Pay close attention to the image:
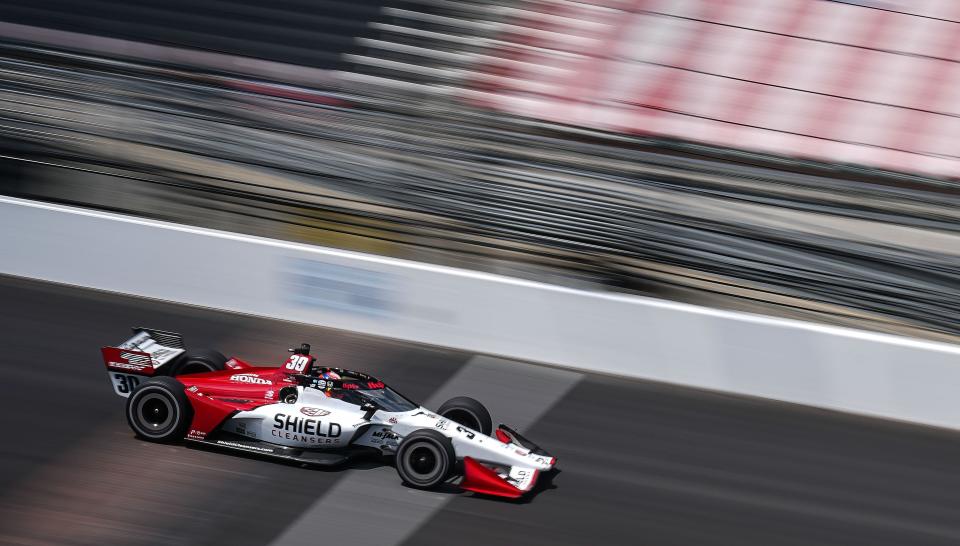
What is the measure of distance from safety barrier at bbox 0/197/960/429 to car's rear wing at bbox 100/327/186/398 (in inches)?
92.0

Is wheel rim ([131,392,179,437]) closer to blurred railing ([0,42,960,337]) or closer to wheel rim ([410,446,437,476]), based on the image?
Result: wheel rim ([410,446,437,476])

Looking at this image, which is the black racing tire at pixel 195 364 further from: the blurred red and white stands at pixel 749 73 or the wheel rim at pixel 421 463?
the blurred red and white stands at pixel 749 73

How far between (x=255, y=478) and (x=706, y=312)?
3713 mm

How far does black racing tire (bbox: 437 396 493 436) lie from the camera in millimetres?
6848

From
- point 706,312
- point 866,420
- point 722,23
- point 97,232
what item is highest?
point 722,23

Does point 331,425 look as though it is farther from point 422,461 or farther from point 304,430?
point 422,461

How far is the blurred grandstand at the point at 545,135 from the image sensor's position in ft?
29.8

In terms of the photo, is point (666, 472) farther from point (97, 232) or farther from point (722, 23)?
point (722, 23)

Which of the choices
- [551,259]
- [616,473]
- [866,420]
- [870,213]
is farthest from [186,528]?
[870,213]

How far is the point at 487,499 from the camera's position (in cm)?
647

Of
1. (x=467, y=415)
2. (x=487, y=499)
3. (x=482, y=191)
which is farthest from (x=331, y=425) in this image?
(x=482, y=191)

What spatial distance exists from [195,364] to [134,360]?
369 millimetres

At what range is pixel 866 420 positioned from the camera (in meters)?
8.40

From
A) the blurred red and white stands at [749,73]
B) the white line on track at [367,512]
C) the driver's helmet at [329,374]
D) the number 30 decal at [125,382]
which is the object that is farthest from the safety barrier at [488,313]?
the blurred red and white stands at [749,73]
